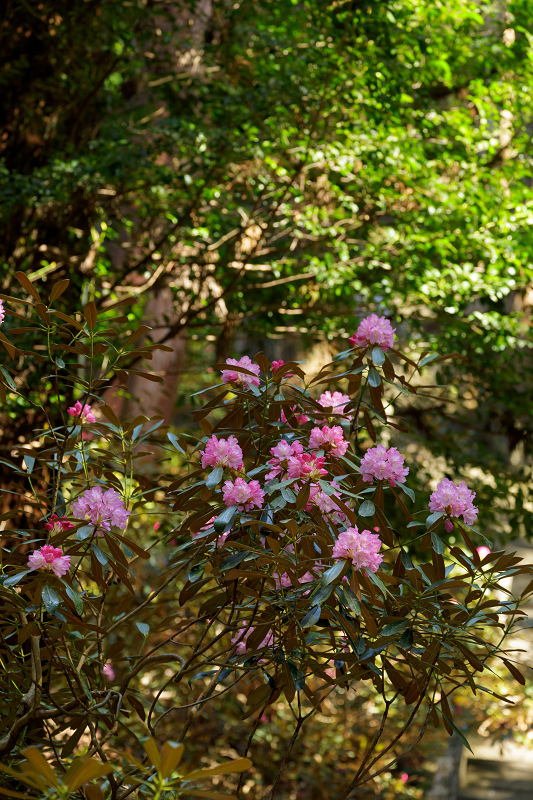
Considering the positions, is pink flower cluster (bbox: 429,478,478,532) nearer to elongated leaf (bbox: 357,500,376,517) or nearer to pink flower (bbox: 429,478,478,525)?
pink flower (bbox: 429,478,478,525)

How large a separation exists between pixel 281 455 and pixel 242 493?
11 cm

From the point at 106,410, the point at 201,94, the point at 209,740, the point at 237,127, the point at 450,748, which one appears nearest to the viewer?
the point at 106,410

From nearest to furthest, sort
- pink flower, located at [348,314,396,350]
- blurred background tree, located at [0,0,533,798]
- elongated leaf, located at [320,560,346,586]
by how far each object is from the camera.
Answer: elongated leaf, located at [320,560,346,586] < pink flower, located at [348,314,396,350] < blurred background tree, located at [0,0,533,798]

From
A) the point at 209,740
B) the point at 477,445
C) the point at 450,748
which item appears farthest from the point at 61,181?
the point at 450,748

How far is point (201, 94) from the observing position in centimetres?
385

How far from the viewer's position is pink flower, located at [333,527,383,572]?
1116mm

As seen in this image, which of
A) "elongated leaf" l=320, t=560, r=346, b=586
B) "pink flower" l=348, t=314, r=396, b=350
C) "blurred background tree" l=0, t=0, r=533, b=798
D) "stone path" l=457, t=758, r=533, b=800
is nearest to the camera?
"elongated leaf" l=320, t=560, r=346, b=586

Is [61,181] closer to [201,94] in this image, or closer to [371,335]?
[201,94]

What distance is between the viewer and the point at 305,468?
1.28 m

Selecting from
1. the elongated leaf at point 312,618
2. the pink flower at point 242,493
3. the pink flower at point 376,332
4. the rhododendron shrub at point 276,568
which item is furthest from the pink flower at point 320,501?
the pink flower at point 376,332

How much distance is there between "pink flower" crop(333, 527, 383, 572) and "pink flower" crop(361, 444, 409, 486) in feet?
0.79

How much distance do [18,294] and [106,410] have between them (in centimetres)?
212

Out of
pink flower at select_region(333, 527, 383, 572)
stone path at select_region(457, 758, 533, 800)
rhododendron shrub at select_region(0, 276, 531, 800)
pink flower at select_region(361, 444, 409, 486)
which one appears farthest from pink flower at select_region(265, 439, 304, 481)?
stone path at select_region(457, 758, 533, 800)

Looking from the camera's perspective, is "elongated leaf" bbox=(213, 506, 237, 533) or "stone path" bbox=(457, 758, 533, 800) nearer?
"elongated leaf" bbox=(213, 506, 237, 533)
